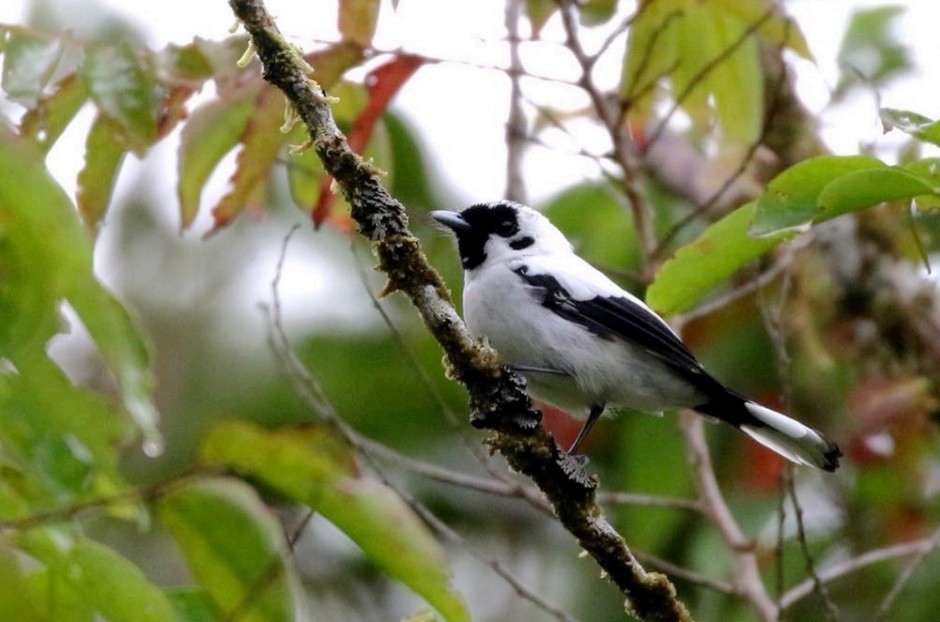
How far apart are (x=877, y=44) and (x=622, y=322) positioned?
10.2ft

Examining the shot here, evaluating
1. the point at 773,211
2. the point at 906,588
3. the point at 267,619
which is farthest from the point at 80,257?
the point at 906,588

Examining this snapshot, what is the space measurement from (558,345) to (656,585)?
0.92 meters

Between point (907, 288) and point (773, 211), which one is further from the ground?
point (773, 211)

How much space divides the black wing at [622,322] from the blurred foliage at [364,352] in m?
0.29

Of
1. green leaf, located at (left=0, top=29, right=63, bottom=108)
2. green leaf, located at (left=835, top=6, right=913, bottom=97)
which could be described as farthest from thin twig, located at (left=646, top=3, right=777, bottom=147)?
green leaf, located at (left=835, top=6, right=913, bottom=97)

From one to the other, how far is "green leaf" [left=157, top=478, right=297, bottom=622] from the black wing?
4.31 ft

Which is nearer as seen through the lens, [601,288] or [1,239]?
[1,239]

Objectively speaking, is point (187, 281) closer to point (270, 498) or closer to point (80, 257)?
point (270, 498)

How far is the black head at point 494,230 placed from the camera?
12.1ft

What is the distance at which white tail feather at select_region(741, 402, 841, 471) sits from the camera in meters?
3.25

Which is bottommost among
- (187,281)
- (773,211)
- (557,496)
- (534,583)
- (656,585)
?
(534,583)

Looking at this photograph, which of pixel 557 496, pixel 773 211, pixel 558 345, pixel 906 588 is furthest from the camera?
pixel 906 588

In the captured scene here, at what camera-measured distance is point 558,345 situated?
3.29 metres

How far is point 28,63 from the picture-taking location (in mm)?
2391
